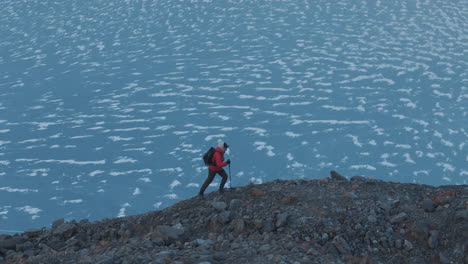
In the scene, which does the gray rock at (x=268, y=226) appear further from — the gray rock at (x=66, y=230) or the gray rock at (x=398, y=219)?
the gray rock at (x=66, y=230)

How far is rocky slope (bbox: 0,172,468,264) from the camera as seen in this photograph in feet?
27.8

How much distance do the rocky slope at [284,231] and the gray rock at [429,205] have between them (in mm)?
17

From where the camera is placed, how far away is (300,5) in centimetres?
3466

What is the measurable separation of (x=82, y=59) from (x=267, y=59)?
9864 mm

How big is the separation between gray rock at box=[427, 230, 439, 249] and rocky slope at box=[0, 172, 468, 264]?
0.06 feet

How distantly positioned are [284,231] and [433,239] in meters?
2.54

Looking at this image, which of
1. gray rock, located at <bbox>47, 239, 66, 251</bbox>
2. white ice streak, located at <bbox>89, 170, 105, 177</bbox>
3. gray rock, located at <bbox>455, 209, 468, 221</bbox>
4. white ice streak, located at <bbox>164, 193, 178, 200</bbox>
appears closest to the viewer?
gray rock, located at <bbox>455, 209, 468, 221</bbox>

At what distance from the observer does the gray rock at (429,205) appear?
31.1ft

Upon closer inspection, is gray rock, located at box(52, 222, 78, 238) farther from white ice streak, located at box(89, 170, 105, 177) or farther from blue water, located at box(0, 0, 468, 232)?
white ice streak, located at box(89, 170, 105, 177)

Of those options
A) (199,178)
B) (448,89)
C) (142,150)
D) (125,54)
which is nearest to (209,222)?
(199,178)

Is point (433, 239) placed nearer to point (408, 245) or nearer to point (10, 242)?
point (408, 245)

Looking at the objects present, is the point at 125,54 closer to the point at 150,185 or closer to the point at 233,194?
the point at 150,185

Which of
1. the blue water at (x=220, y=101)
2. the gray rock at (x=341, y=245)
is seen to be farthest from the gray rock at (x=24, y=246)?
the gray rock at (x=341, y=245)

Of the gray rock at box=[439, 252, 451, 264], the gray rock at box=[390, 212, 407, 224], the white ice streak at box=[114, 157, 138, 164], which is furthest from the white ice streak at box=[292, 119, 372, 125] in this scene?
the gray rock at box=[439, 252, 451, 264]
